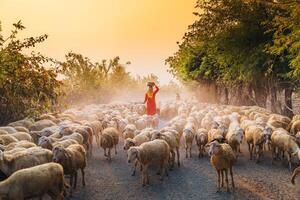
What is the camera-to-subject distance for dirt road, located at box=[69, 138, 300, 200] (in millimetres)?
11414

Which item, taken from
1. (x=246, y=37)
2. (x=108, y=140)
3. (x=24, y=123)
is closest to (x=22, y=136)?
(x=108, y=140)

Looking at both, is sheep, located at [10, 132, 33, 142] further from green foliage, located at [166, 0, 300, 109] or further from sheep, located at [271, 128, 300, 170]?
green foliage, located at [166, 0, 300, 109]

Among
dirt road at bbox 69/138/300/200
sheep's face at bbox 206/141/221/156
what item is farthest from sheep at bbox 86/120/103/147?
sheep's face at bbox 206/141/221/156

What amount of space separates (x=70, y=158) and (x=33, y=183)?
2395 mm

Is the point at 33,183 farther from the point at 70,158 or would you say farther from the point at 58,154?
the point at 70,158

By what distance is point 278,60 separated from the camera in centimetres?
2523

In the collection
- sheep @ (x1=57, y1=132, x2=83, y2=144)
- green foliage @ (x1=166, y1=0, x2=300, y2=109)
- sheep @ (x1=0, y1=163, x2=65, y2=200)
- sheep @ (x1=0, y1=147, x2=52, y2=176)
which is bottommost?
sheep @ (x1=0, y1=163, x2=65, y2=200)

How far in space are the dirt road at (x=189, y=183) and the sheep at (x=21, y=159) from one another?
1579 mm

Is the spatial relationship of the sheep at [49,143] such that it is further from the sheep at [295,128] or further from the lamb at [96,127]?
the sheep at [295,128]

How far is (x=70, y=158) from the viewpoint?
1143cm

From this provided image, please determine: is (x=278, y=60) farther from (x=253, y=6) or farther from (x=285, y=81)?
(x=253, y=6)

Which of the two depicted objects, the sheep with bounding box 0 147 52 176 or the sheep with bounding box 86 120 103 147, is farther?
the sheep with bounding box 86 120 103 147

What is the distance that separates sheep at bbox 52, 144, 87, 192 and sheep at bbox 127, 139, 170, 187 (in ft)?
5.12

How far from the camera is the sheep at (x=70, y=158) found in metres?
11.0
